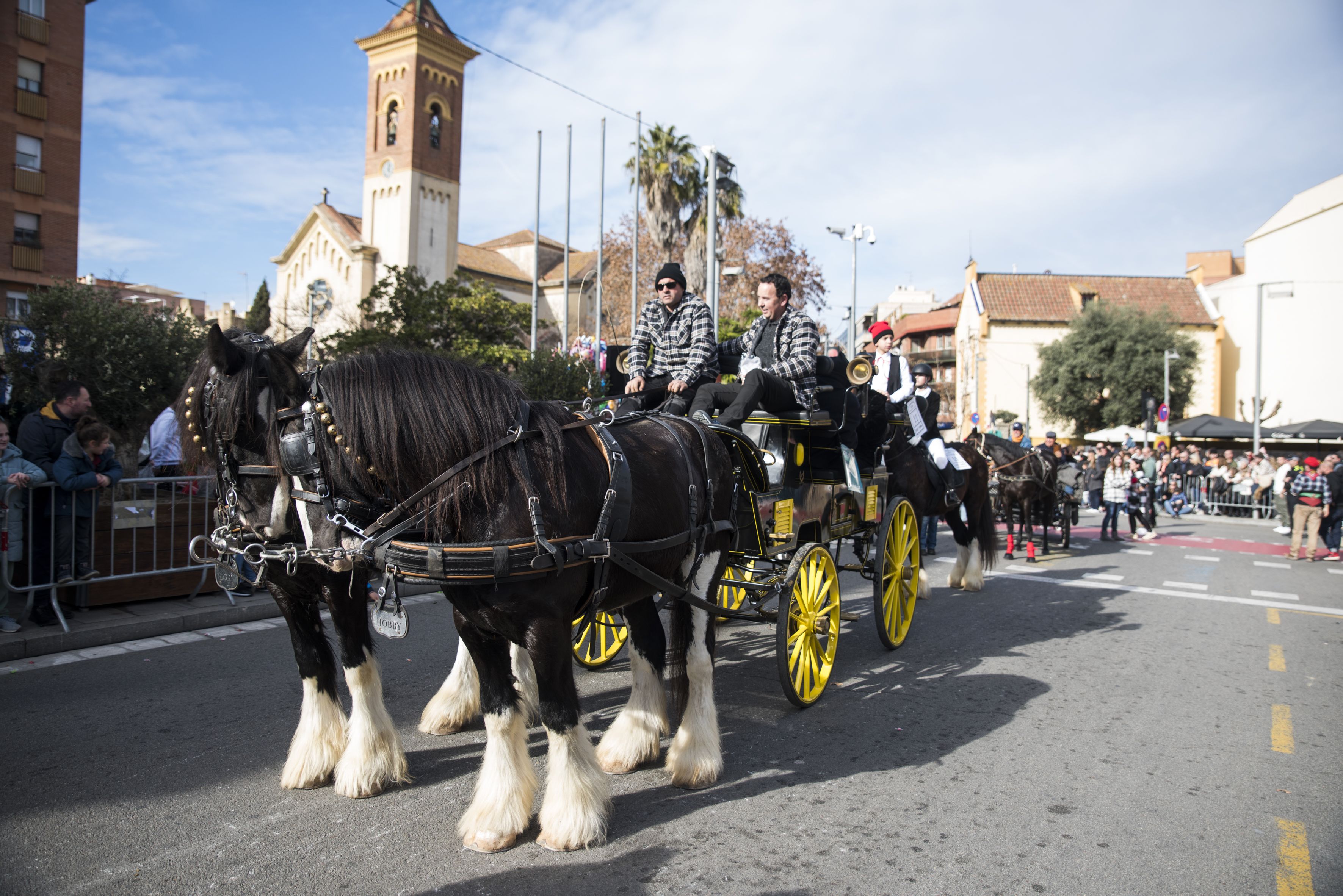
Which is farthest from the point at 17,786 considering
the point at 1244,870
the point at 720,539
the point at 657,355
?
the point at 1244,870

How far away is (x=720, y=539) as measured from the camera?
164 inches

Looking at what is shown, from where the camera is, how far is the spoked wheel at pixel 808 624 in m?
4.41

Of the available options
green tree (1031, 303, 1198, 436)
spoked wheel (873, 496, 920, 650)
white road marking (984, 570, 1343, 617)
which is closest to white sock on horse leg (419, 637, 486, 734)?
spoked wheel (873, 496, 920, 650)

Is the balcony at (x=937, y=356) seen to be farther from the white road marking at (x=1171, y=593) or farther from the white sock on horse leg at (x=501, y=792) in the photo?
the white sock on horse leg at (x=501, y=792)

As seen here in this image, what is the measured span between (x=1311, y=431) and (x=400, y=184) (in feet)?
134

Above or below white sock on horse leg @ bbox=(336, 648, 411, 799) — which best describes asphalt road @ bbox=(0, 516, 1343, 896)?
below

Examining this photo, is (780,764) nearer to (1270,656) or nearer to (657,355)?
(657,355)

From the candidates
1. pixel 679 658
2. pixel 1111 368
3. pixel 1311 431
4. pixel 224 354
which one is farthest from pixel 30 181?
pixel 1111 368

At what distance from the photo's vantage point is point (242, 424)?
119 inches

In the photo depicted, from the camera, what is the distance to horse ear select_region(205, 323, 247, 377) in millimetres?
2809

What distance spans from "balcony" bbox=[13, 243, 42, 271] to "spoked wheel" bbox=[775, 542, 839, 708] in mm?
30812

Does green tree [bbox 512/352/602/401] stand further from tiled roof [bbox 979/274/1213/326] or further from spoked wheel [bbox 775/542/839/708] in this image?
tiled roof [bbox 979/274/1213/326]

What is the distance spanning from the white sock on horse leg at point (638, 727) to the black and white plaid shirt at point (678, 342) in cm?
169

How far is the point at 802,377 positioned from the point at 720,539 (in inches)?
58.8
